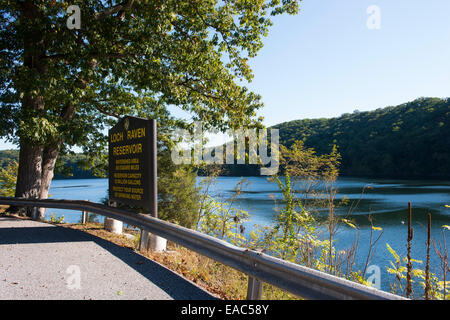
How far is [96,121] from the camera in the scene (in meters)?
15.4

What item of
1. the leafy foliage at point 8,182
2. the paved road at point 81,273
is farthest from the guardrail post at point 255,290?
the leafy foliage at point 8,182

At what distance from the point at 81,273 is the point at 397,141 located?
3126 inches

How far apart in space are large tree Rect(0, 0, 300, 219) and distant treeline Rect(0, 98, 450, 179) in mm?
46017

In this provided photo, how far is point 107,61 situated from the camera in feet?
38.1

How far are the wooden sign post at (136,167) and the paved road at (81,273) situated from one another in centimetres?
88

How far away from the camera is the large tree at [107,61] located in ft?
33.4

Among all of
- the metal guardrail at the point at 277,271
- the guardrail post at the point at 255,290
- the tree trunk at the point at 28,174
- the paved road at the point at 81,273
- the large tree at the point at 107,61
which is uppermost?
the large tree at the point at 107,61

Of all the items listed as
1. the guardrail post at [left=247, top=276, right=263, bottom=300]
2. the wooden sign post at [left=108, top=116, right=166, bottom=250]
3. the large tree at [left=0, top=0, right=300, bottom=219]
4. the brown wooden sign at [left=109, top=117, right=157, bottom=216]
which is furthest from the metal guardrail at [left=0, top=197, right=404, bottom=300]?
the large tree at [left=0, top=0, right=300, bottom=219]

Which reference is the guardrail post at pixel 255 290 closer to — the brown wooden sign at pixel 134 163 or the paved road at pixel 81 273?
the paved road at pixel 81 273

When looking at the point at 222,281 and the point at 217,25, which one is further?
the point at 217,25

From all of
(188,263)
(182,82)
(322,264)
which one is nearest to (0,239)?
(188,263)

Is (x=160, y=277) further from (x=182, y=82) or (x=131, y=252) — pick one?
(x=182, y=82)

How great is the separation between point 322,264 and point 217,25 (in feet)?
29.1

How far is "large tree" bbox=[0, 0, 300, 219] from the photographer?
1020 cm
